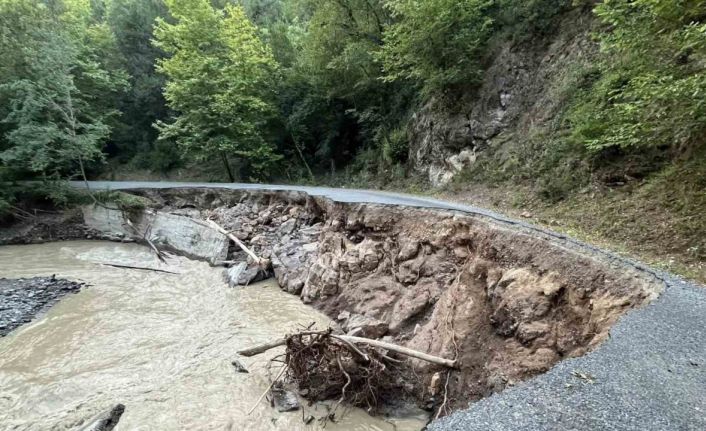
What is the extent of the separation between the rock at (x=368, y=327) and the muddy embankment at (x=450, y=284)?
0.07ft

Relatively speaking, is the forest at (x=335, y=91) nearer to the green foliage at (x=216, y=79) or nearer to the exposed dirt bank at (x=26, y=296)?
the green foliage at (x=216, y=79)

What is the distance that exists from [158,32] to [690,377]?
81.3 ft

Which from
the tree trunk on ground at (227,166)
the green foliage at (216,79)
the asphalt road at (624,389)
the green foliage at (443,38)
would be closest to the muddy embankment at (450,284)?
the asphalt road at (624,389)

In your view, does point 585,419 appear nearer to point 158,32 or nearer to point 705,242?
point 705,242

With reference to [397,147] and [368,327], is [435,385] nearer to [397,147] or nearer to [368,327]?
[368,327]

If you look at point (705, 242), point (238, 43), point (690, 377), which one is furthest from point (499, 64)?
point (238, 43)

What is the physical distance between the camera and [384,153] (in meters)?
16.7

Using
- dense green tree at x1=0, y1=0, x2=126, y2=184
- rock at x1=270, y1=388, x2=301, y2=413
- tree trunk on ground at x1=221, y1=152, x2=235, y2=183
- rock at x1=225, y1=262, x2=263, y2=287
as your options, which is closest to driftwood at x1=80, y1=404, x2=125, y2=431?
rock at x1=270, y1=388, x2=301, y2=413

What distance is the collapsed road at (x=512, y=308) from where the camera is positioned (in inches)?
98.4

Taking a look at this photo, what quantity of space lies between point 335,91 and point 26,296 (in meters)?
14.5

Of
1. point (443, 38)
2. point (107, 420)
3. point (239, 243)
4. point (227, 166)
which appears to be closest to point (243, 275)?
point (239, 243)

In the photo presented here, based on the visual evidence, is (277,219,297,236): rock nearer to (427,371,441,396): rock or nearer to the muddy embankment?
the muddy embankment

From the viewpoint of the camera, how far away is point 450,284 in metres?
6.87

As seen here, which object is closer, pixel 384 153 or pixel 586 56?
pixel 586 56
